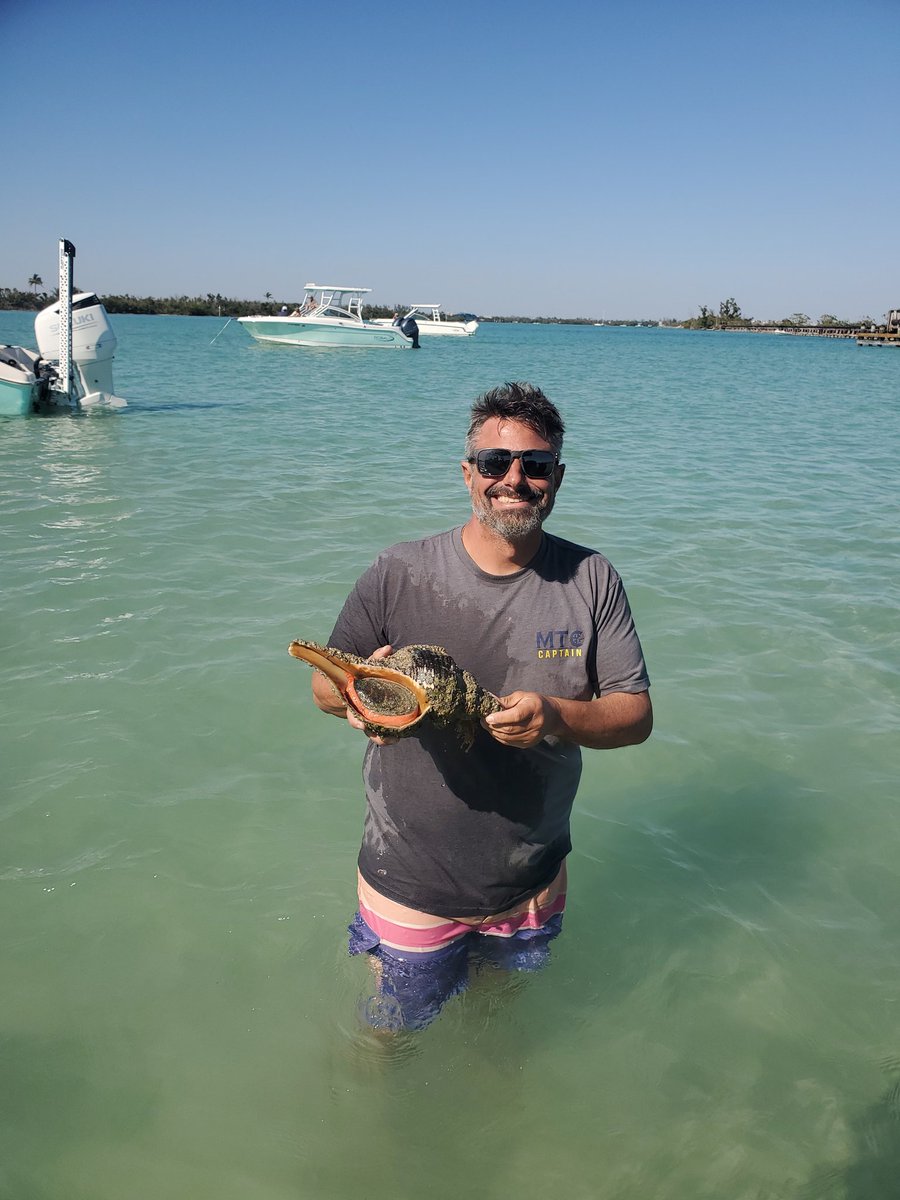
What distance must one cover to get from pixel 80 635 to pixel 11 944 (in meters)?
3.45

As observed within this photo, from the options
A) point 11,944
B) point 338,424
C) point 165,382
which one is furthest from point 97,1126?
point 165,382

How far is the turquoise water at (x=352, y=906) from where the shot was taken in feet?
9.73

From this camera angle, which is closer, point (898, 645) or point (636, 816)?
point (636, 816)

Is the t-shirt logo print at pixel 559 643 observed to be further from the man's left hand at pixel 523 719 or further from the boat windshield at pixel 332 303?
the boat windshield at pixel 332 303

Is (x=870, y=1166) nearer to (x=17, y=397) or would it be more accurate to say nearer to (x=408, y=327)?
(x=17, y=397)

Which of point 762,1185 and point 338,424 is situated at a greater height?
point 338,424

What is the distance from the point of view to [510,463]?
246cm

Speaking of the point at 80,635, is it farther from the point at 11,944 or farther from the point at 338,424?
the point at 338,424

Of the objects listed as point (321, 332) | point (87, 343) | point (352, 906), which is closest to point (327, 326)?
point (321, 332)

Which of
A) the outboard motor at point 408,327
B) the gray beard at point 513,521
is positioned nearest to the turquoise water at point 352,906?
the gray beard at point 513,521

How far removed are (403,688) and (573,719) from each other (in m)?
0.48

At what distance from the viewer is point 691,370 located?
4994 centimetres

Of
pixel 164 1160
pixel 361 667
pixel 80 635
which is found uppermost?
pixel 361 667

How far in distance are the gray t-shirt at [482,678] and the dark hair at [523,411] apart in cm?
31
